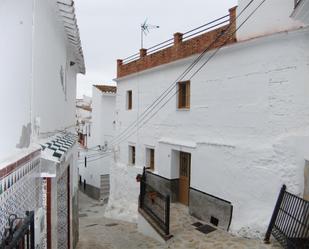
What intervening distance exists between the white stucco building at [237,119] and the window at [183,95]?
0.04 metres

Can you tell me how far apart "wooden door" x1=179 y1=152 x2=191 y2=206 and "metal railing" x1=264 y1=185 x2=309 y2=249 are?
4.37m

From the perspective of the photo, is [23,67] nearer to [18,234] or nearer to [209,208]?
[18,234]

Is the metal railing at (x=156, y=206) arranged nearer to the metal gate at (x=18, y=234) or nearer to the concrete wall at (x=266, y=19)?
Answer: the concrete wall at (x=266, y=19)

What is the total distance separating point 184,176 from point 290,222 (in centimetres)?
534

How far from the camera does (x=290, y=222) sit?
21.3 feet

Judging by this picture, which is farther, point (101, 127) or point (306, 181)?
point (101, 127)

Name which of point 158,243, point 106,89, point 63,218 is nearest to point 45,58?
point 63,218

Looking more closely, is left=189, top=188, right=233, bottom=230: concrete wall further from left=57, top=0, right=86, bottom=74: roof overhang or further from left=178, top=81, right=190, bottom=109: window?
left=57, top=0, right=86, bottom=74: roof overhang

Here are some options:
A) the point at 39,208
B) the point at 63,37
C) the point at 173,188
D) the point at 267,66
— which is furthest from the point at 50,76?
the point at 173,188

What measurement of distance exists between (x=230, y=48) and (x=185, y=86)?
9.08 feet

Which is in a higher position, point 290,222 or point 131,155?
point 131,155

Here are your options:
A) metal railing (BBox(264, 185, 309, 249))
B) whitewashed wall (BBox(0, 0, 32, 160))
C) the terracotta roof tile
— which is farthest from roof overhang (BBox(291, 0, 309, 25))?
the terracotta roof tile

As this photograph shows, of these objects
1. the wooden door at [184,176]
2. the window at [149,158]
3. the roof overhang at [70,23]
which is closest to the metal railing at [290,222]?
the wooden door at [184,176]

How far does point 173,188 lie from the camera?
11.7m
